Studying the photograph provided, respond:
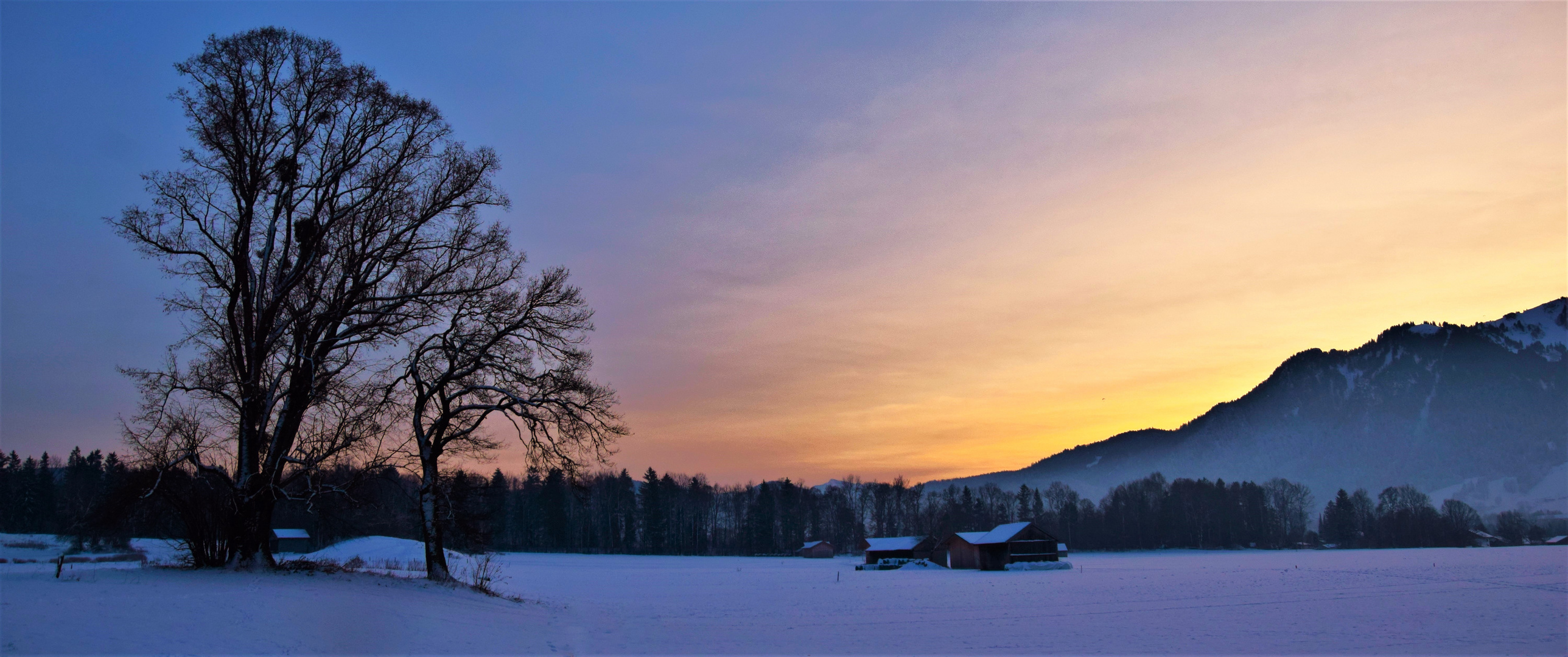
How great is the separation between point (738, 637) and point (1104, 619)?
40.0 ft

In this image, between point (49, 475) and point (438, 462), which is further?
point (49, 475)

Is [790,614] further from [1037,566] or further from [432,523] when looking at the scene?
[1037,566]

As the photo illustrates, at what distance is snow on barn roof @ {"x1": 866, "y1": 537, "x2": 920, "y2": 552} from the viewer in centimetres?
8075

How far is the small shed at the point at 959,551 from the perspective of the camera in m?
69.4

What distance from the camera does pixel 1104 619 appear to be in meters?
24.7

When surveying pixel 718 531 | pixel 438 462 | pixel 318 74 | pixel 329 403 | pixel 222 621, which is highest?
pixel 318 74

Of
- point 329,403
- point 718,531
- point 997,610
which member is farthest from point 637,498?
point 329,403

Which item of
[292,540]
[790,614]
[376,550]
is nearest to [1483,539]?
[790,614]

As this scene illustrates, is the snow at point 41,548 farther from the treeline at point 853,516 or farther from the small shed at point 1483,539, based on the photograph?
the small shed at point 1483,539

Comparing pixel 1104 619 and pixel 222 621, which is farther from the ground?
pixel 222 621

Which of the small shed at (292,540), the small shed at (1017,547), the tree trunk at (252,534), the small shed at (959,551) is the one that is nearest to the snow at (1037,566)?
the small shed at (1017,547)

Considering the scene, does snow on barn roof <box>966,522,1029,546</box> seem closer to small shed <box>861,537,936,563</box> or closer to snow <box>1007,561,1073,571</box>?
snow <box>1007,561,1073,571</box>

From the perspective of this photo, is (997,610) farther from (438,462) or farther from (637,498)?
(637,498)

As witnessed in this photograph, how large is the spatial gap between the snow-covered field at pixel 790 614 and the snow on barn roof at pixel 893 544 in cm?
3255
